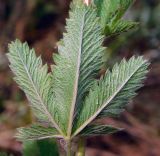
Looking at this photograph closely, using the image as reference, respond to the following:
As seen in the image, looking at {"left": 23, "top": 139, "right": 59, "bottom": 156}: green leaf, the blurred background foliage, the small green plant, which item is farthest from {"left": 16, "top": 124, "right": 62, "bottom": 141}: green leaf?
the blurred background foliage

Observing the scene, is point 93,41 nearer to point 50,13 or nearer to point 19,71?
point 19,71

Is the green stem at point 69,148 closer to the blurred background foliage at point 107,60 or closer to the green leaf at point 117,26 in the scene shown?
the green leaf at point 117,26

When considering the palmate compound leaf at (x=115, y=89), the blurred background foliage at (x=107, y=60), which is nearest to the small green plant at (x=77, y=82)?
the palmate compound leaf at (x=115, y=89)

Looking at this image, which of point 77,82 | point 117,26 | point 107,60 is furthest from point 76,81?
point 107,60

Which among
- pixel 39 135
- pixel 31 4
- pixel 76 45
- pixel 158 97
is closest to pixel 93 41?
pixel 76 45

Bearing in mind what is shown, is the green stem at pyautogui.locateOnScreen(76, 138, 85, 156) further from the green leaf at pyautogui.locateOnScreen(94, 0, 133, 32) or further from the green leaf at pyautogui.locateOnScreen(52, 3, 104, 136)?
the green leaf at pyautogui.locateOnScreen(94, 0, 133, 32)

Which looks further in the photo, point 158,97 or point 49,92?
point 158,97
